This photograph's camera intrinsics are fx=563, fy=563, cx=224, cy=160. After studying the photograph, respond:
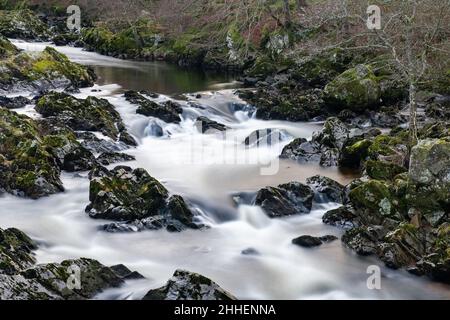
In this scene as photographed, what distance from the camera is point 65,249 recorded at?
38.7 ft

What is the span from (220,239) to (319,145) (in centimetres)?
700

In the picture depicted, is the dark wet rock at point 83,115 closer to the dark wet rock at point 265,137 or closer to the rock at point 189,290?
the dark wet rock at point 265,137

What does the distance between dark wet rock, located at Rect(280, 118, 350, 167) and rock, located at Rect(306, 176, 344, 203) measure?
273 cm

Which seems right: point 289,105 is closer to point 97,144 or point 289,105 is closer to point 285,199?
point 97,144

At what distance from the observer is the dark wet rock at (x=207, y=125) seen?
22.0 meters

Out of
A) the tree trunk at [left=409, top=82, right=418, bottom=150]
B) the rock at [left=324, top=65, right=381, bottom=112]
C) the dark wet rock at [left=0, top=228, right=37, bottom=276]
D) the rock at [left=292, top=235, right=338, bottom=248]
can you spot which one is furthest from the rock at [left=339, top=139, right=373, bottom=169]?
the dark wet rock at [left=0, top=228, right=37, bottom=276]

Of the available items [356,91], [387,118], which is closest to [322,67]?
[356,91]

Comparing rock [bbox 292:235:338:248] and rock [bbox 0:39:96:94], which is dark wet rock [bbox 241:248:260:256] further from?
rock [bbox 0:39:96:94]

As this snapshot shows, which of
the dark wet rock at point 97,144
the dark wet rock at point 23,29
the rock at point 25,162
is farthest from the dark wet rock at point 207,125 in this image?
the dark wet rock at point 23,29

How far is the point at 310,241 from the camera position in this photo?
12.0 meters

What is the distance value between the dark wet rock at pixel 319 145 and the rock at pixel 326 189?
8.96 feet

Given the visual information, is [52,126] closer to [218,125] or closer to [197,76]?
[218,125]
